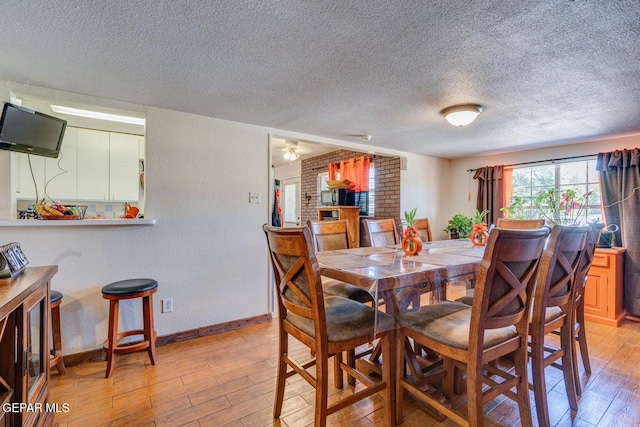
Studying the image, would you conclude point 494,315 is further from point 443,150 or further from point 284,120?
point 443,150

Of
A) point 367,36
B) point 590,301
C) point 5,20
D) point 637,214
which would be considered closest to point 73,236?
point 5,20

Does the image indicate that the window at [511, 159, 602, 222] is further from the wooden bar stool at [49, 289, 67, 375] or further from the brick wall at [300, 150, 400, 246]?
the wooden bar stool at [49, 289, 67, 375]

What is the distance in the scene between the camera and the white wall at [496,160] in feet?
11.0

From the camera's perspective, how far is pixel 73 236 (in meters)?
2.21

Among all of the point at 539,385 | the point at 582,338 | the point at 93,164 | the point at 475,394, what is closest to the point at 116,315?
the point at 475,394

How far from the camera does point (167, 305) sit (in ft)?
8.35

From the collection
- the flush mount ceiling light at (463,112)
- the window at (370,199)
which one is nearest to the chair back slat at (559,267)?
the flush mount ceiling light at (463,112)

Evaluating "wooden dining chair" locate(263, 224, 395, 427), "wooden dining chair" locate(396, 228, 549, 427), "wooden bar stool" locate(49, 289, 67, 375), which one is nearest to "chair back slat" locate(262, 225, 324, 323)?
"wooden dining chair" locate(263, 224, 395, 427)

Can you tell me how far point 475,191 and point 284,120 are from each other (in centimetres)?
335

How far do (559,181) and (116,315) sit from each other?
16.5ft

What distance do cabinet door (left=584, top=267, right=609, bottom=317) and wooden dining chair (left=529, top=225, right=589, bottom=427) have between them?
1.89 m

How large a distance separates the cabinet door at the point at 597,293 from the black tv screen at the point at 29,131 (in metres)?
4.97

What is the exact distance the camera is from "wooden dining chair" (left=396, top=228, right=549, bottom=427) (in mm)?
1201

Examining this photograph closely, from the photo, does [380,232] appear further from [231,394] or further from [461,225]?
[461,225]
